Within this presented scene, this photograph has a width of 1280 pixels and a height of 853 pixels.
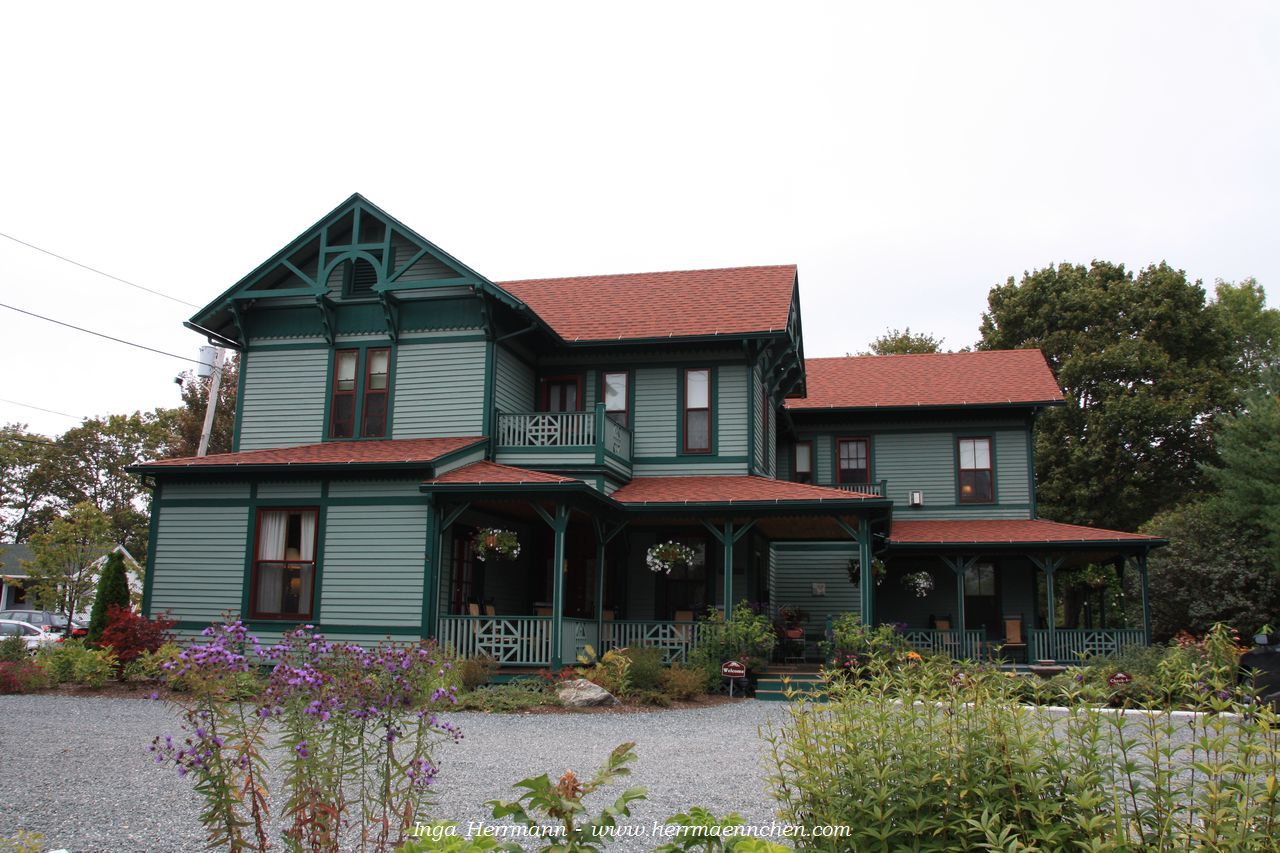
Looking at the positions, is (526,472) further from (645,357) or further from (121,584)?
(121,584)

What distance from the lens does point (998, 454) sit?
25.1 metres

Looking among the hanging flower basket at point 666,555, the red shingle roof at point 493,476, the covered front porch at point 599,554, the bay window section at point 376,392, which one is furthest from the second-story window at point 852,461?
the bay window section at point 376,392

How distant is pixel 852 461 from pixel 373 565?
42.7ft

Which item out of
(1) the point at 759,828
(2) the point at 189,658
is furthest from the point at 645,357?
(2) the point at 189,658

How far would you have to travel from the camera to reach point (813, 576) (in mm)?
24953

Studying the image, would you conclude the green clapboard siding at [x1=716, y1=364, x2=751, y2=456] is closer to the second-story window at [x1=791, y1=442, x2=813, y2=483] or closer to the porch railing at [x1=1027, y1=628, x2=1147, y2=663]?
the second-story window at [x1=791, y1=442, x2=813, y2=483]

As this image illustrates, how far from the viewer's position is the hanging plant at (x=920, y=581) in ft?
80.7

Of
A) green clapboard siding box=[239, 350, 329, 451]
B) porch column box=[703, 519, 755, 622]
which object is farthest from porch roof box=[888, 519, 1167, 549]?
green clapboard siding box=[239, 350, 329, 451]

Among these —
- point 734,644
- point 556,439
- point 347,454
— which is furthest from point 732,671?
point 347,454

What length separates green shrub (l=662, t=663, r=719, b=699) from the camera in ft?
52.7

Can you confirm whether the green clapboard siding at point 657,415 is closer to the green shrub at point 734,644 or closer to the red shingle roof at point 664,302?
the red shingle roof at point 664,302

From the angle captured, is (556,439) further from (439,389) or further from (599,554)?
(439,389)

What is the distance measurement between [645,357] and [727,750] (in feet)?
36.2

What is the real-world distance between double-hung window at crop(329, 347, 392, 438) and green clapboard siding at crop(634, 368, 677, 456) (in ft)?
16.5
